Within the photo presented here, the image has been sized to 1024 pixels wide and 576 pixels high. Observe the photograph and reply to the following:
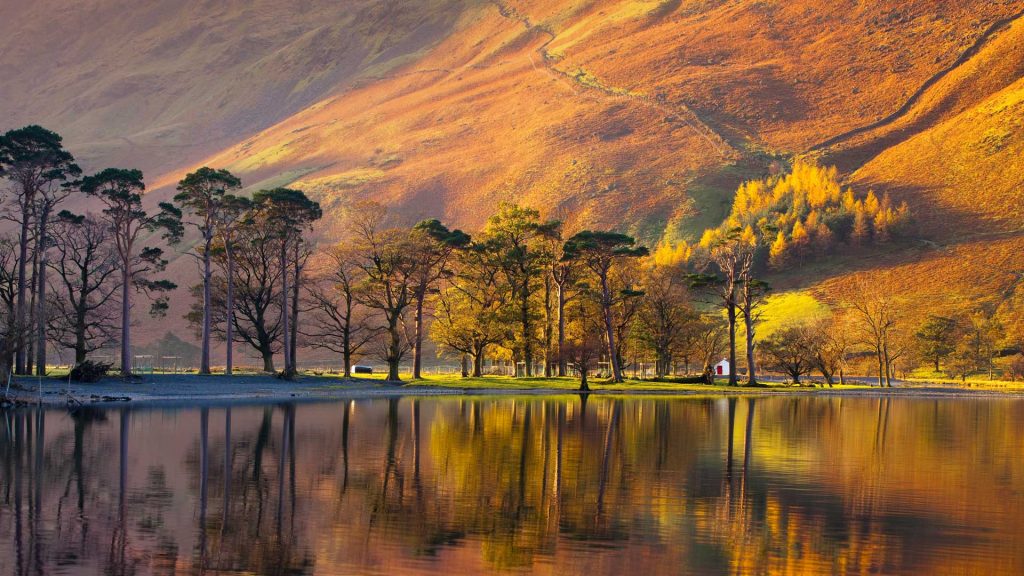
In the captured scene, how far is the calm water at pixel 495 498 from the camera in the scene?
18.4m

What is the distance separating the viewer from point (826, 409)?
62781 millimetres

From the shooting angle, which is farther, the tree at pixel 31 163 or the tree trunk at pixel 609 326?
the tree trunk at pixel 609 326

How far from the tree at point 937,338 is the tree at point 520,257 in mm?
46510

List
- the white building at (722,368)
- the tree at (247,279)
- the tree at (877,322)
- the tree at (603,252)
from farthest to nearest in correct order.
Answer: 1. the white building at (722,368)
2. the tree at (877,322)
3. the tree at (603,252)
4. the tree at (247,279)

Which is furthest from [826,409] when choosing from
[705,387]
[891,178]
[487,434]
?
[891,178]

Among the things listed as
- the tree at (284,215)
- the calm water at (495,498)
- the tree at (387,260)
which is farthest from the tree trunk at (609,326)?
the calm water at (495,498)

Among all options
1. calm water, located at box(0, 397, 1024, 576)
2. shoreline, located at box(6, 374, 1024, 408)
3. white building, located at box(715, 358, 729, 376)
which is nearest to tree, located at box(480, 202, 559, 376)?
shoreline, located at box(6, 374, 1024, 408)

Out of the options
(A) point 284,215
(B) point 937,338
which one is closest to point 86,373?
(A) point 284,215

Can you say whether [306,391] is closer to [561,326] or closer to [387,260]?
[387,260]

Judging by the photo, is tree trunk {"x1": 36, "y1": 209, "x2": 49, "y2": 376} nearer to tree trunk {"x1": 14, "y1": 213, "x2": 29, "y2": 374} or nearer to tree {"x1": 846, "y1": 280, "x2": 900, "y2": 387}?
tree trunk {"x1": 14, "y1": 213, "x2": 29, "y2": 374}

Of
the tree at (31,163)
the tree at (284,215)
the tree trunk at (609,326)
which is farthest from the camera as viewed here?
the tree trunk at (609,326)

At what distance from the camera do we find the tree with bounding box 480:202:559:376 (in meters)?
87.5

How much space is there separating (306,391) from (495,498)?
45881 mm

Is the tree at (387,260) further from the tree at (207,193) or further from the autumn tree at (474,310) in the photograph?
the tree at (207,193)
